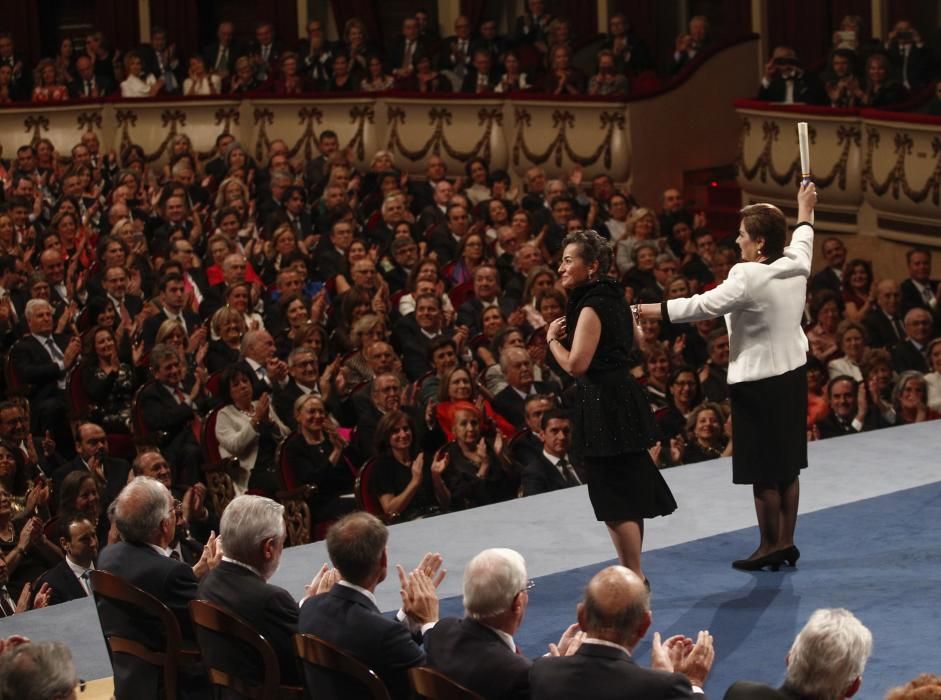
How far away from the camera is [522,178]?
46.4ft

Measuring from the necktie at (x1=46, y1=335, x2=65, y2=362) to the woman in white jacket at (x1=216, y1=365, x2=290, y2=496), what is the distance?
55.6 inches

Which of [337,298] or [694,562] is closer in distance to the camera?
[694,562]

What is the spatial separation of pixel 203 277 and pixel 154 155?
5700 millimetres

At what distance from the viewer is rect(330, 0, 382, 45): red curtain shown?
1703 cm

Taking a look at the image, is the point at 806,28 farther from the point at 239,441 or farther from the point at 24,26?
the point at 24,26

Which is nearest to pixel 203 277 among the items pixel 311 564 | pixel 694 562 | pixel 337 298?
pixel 337 298

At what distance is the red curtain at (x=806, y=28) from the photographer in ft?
46.4

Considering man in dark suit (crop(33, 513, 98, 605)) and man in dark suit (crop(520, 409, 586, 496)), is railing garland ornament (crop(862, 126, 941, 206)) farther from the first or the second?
man in dark suit (crop(33, 513, 98, 605))

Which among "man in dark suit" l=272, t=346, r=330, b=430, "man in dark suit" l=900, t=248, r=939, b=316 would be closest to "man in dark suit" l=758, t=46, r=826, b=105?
"man in dark suit" l=900, t=248, r=939, b=316

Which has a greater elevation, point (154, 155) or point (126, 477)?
point (154, 155)

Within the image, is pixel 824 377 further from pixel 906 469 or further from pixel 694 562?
pixel 694 562

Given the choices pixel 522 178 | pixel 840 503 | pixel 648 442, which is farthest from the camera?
pixel 522 178

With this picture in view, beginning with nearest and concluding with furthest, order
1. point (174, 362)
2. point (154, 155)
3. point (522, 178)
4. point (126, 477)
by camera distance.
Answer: point (126, 477) < point (174, 362) < point (522, 178) < point (154, 155)

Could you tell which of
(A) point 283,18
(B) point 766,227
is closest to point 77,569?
(B) point 766,227
